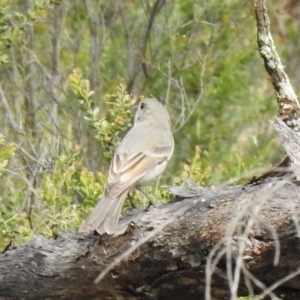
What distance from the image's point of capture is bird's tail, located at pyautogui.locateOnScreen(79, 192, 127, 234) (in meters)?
4.23

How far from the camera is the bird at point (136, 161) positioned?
462 cm

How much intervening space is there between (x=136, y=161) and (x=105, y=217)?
126 centimetres

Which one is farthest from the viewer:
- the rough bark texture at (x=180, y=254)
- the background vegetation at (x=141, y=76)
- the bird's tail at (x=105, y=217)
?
the background vegetation at (x=141, y=76)

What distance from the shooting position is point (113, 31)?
346 inches

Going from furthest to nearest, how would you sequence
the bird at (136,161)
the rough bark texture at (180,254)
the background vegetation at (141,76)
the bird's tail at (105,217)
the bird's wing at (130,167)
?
the background vegetation at (141,76)
the bird's wing at (130,167)
the bird at (136,161)
the bird's tail at (105,217)
the rough bark texture at (180,254)

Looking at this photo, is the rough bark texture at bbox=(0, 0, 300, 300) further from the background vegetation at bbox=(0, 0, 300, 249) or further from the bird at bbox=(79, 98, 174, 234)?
the background vegetation at bbox=(0, 0, 300, 249)

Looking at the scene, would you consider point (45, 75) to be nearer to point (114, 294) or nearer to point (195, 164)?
point (195, 164)

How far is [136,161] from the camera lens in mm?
5645

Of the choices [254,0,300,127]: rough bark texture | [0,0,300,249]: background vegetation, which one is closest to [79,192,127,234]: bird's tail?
[254,0,300,127]: rough bark texture

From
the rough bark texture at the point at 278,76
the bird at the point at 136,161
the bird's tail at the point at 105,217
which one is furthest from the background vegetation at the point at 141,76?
the rough bark texture at the point at 278,76

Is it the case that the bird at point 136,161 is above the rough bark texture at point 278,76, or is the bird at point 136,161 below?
below

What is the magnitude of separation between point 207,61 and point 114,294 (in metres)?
4.48

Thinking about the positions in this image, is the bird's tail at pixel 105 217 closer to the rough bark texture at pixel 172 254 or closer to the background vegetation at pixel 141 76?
the rough bark texture at pixel 172 254

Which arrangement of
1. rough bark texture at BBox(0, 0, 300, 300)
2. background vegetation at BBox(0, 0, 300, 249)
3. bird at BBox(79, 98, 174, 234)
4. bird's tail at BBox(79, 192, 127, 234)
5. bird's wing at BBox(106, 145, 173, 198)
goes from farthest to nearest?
background vegetation at BBox(0, 0, 300, 249) < bird's wing at BBox(106, 145, 173, 198) < bird at BBox(79, 98, 174, 234) < bird's tail at BBox(79, 192, 127, 234) < rough bark texture at BBox(0, 0, 300, 300)
